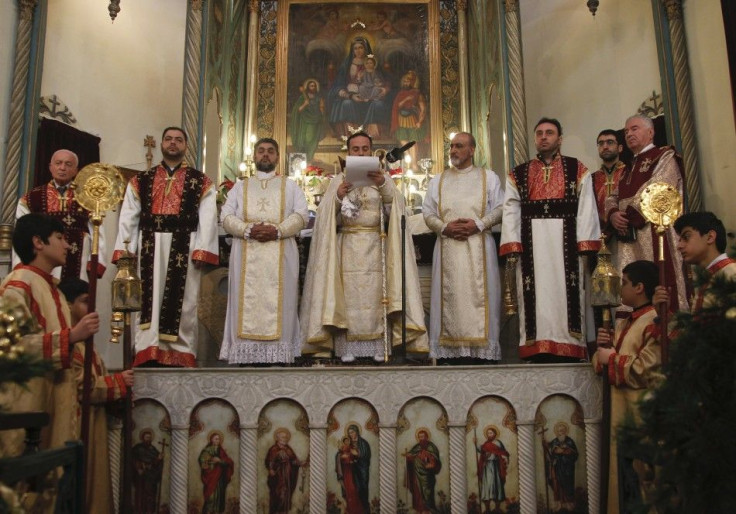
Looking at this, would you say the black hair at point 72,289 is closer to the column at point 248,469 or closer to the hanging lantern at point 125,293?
the hanging lantern at point 125,293

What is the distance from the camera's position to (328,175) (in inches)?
414

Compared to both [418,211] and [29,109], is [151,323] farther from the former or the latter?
[418,211]

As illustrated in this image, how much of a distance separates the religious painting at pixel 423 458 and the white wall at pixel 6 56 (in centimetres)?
490

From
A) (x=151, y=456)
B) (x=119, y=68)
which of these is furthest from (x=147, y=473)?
(x=119, y=68)

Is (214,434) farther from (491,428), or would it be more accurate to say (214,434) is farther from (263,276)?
(491,428)

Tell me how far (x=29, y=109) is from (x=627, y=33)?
20.1 feet

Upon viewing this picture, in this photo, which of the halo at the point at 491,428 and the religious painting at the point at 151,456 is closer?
the religious painting at the point at 151,456

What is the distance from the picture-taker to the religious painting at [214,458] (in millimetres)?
4961

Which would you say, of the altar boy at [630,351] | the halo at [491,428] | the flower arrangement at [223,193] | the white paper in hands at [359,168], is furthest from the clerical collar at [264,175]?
the altar boy at [630,351]

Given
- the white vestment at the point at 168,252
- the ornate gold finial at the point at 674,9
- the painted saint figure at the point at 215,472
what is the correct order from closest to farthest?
the painted saint figure at the point at 215,472 → the white vestment at the point at 168,252 → the ornate gold finial at the point at 674,9

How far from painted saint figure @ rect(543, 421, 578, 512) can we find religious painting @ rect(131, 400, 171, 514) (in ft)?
7.80

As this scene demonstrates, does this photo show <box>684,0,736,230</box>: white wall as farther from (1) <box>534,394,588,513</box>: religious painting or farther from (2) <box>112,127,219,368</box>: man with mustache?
(2) <box>112,127,219,368</box>: man with mustache

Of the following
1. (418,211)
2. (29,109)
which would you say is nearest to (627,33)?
(418,211)

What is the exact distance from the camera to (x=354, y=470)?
499 cm
